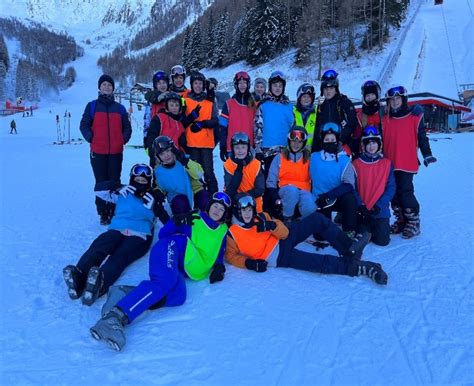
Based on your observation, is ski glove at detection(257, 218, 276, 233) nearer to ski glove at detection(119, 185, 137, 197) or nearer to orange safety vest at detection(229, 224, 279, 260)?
orange safety vest at detection(229, 224, 279, 260)

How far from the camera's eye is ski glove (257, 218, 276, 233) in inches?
131

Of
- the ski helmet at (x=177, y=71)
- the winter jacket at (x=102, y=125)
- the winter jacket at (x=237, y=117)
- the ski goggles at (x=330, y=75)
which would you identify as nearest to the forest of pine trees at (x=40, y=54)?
the winter jacket at (x=102, y=125)

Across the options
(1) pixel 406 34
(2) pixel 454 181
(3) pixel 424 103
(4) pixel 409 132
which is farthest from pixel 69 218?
(1) pixel 406 34

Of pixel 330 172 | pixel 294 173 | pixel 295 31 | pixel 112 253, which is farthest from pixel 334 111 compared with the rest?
pixel 295 31

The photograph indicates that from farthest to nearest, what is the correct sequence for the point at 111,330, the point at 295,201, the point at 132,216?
the point at 295,201 < the point at 132,216 < the point at 111,330

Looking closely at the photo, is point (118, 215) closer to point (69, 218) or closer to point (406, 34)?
point (69, 218)

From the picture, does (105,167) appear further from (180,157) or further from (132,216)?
(132,216)

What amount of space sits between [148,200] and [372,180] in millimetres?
2384

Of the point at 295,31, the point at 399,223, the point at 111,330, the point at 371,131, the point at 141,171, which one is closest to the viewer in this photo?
the point at 111,330

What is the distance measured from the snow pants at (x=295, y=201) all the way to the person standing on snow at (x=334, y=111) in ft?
2.46

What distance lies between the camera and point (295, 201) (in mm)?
3885

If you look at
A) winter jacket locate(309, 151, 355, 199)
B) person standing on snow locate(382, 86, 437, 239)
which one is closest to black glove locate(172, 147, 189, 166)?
winter jacket locate(309, 151, 355, 199)

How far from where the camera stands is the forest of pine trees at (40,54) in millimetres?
71312

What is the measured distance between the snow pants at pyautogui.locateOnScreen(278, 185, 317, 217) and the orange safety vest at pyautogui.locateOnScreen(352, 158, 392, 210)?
2.24ft
